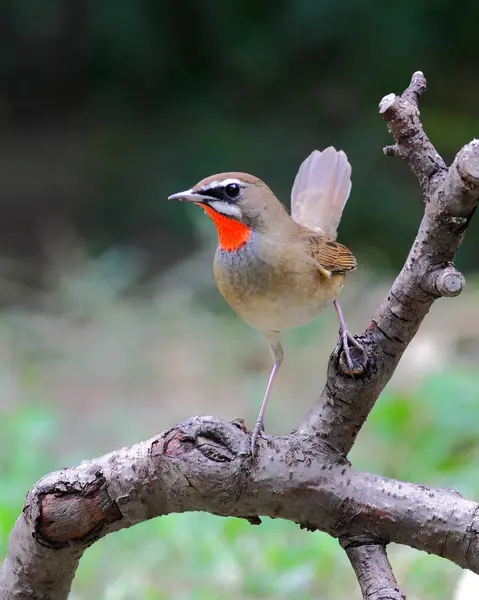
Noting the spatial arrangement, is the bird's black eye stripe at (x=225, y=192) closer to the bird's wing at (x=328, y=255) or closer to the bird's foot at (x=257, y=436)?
the bird's wing at (x=328, y=255)

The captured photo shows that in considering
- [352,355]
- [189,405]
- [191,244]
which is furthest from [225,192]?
[191,244]

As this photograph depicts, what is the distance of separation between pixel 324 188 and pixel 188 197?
0.68 meters

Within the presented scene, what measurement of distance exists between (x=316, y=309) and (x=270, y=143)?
240 inches

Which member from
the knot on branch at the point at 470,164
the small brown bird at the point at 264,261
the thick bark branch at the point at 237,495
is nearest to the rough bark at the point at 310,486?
the thick bark branch at the point at 237,495

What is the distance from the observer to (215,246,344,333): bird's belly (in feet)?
7.20

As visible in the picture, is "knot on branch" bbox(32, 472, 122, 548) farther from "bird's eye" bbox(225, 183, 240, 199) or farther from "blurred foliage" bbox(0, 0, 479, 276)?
"blurred foliage" bbox(0, 0, 479, 276)

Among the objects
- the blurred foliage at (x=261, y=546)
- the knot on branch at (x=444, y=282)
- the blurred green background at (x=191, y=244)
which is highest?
the blurred green background at (x=191, y=244)

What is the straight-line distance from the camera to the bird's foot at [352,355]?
1805 mm

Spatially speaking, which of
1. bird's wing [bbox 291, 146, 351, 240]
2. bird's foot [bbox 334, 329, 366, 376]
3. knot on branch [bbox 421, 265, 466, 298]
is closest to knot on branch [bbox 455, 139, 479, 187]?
knot on branch [bbox 421, 265, 466, 298]

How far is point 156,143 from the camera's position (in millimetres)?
8562

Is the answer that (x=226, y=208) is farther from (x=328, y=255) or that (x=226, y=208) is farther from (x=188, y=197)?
(x=328, y=255)

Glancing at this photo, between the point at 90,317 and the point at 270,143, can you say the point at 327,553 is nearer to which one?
the point at 90,317

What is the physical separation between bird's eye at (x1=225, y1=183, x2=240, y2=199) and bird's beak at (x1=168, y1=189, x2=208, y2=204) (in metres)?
0.06

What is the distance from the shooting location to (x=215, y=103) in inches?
338
